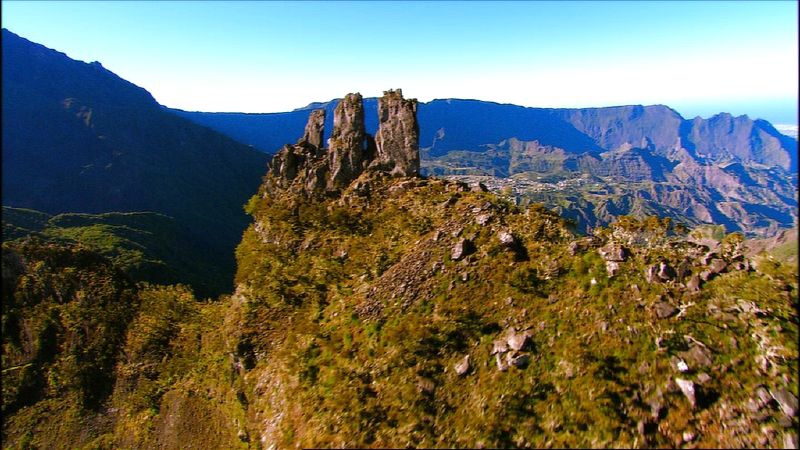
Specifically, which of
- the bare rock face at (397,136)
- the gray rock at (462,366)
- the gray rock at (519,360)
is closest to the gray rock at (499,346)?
the gray rock at (519,360)

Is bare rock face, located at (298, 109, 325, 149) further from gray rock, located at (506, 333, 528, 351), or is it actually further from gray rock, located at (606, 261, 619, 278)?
gray rock, located at (606, 261, 619, 278)

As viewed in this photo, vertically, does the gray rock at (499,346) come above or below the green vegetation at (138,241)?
above

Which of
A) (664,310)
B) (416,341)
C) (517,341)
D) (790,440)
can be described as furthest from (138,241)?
(790,440)

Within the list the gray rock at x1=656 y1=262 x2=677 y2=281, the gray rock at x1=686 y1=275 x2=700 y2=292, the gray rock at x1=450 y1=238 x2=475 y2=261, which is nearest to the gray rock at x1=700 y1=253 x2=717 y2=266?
the gray rock at x1=686 y1=275 x2=700 y2=292

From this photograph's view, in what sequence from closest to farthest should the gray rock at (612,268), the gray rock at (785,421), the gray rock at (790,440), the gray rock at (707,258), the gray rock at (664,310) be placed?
1. the gray rock at (790,440)
2. the gray rock at (785,421)
3. the gray rock at (664,310)
4. the gray rock at (707,258)
5. the gray rock at (612,268)

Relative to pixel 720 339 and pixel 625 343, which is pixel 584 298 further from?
pixel 720 339

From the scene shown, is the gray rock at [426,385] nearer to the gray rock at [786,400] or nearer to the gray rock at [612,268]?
the gray rock at [612,268]
